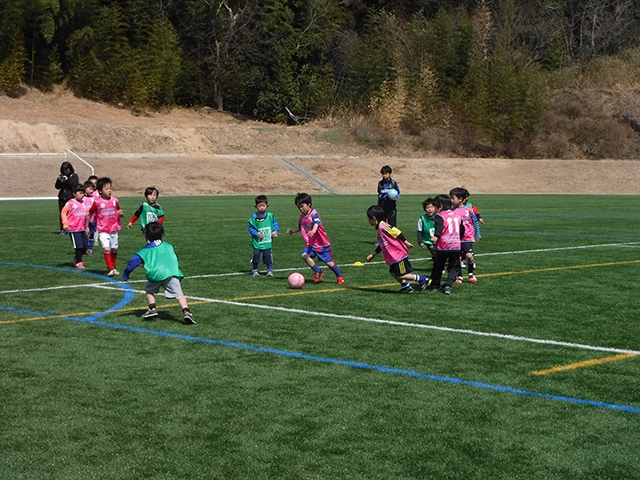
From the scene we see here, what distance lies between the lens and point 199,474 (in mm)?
5523

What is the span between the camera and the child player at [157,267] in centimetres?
1042

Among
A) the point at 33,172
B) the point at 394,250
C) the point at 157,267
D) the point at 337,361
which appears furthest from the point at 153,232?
the point at 33,172

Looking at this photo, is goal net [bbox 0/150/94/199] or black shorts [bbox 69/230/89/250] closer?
black shorts [bbox 69/230/89/250]

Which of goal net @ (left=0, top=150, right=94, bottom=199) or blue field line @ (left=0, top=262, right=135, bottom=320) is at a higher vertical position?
goal net @ (left=0, top=150, right=94, bottom=199)

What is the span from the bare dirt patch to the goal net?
0.09m

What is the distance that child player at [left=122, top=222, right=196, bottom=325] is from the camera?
34.2ft

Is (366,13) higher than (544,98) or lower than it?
higher

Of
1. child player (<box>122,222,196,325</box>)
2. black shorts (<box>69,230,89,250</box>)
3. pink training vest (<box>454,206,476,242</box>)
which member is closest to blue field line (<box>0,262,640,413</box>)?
child player (<box>122,222,196,325</box>)

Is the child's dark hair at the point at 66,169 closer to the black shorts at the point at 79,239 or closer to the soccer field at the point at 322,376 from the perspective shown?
the black shorts at the point at 79,239

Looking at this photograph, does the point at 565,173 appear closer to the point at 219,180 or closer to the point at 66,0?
the point at 219,180

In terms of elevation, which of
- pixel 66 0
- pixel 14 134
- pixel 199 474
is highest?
pixel 66 0

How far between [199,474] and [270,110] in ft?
197

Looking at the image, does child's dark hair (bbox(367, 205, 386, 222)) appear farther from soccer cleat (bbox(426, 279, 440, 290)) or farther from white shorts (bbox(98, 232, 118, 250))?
white shorts (bbox(98, 232, 118, 250))

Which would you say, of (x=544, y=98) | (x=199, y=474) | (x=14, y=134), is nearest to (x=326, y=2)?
(x=544, y=98)
